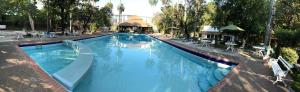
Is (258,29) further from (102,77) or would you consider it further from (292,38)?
(102,77)

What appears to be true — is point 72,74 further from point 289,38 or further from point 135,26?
point 135,26

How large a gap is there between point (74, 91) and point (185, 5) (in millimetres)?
24597

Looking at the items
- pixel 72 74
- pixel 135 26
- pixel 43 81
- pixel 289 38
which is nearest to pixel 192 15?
pixel 289 38

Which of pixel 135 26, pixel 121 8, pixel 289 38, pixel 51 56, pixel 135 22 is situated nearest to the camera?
pixel 289 38

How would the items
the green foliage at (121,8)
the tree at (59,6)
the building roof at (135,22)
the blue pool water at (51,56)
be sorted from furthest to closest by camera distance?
the green foliage at (121,8) < the building roof at (135,22) < the tree at (59,6) < the blue pool water at (51,56)

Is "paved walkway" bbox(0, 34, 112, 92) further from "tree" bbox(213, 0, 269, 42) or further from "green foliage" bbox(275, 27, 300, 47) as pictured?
"tree" bbox(213, 0, 269, 42)

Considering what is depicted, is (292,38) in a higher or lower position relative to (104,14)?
lower

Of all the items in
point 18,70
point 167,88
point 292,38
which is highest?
point 292,38

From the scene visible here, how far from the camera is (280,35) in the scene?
45.8 ft

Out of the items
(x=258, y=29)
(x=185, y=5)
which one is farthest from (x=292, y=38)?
(x=185, y=5)

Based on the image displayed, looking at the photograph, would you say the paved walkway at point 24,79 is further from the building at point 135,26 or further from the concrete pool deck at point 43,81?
the building at point 135,26

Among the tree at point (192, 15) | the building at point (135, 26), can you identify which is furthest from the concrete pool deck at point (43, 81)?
the building at point (135, 26)

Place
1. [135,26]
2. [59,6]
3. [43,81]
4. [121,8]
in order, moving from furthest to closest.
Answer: [121,8]
[135,26]
[59,6]
[43,81]

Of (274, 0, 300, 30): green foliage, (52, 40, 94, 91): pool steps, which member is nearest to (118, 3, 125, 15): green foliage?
(274, 0, 300, 30): green foliage
